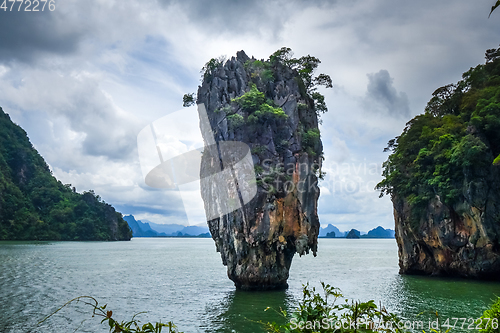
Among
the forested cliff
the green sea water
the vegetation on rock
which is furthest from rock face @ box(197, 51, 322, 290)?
the forested cliff

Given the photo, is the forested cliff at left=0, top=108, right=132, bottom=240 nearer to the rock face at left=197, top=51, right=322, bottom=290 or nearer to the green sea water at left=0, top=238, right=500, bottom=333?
the green sea water at left=0, top=238, right=500, bottom=333

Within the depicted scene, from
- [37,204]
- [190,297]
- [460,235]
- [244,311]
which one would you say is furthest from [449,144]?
[37,204]

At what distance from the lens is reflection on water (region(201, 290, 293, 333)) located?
15568 millimetres

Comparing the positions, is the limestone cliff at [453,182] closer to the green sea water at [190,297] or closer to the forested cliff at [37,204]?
the green sea water at [190,297]

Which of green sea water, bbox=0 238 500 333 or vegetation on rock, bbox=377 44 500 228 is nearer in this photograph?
green sea water, bbox=0 238 500 333

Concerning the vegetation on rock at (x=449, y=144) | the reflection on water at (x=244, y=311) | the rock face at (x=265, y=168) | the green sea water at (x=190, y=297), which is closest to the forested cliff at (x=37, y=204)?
the green sea water at (x=190, y=297)

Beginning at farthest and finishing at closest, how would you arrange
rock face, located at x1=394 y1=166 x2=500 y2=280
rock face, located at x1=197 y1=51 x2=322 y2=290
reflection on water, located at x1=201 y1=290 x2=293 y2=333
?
rock face, located at x1=394 y1=166 x2=500 y2=280, rock face, located at x1=197 y1=51 x2=322 y2=290, reflection on water, located at x1=201 y1=290 x2=293 y2=333

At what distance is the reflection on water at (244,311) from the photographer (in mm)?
15568


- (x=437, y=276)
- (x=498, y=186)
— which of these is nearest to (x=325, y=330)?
(x=498, y=186)

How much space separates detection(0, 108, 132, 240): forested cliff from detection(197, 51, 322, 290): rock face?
260ft

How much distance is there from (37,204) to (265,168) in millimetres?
92685

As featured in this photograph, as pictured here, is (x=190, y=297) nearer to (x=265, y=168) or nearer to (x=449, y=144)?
(x=265, y=168)

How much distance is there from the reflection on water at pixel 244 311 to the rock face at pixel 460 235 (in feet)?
48.3

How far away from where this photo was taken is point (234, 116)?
2436cm
